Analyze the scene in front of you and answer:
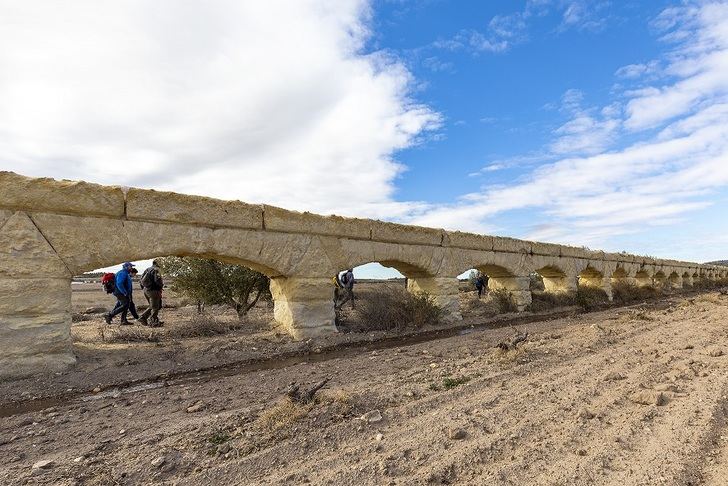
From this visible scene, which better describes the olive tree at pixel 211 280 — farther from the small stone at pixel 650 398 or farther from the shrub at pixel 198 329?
the small stone at pixel 650 398

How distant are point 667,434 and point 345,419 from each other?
6.78ft

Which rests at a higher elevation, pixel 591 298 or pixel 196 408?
pixel 591 298

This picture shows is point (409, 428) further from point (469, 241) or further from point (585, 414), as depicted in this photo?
point (469, 241)

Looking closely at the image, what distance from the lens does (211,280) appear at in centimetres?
1056

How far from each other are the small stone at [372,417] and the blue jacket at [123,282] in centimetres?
756

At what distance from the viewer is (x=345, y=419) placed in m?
2.93

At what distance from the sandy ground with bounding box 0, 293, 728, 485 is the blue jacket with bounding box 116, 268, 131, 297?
529 cm

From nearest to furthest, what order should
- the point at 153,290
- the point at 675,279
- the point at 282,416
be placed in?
the point at 282,416
the point at 153,290
the point at 675,279

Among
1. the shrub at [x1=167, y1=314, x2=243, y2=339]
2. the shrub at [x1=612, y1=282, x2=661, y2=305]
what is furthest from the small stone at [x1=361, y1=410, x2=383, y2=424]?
the shrub at [x1=612, y1=282, x2=661, y2=305]

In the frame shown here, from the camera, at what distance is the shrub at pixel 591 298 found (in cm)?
1252

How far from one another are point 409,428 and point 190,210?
4.24 meters

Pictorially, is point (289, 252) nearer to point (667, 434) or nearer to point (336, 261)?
point (336, 261)

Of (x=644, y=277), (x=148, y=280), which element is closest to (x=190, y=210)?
(x=148, y=280)

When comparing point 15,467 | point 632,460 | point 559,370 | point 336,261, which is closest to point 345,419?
point 632,460
